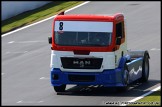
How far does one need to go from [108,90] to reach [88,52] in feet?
5.63

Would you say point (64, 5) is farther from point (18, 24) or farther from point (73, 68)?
point (73, 68)

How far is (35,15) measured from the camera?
141 ft

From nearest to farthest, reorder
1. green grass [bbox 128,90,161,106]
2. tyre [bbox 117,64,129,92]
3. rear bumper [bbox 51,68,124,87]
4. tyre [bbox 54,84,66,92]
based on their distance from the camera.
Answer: green grass [bbox 128,90,161,106] → rear bumper [bbox 51,68,124,87] → tyre [bbox 117,64,129,92] → tyre [bbox 54,84,66,92]

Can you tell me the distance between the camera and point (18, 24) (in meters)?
41.2

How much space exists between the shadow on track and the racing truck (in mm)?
297

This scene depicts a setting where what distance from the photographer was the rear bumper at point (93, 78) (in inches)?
922

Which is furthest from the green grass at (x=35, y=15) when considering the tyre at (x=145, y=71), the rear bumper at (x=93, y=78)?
the rear bumper at (x=93, y=78)

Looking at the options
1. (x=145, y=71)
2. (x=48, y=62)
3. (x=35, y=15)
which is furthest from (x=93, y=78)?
(x=35, y=15)

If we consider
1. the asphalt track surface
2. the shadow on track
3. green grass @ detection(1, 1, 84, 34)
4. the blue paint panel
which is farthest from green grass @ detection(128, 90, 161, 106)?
green grass @ detection(1, 1, 84, 34)

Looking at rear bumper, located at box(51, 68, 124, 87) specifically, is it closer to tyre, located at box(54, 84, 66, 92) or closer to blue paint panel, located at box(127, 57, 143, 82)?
tyre, located at box(54, 84, 66, 92)

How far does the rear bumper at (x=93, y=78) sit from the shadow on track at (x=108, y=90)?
0.38 metres

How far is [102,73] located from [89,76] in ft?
1.41

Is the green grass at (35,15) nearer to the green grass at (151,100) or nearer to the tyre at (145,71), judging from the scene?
the tyre at (145,71)

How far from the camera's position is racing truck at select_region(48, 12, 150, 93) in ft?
76.8
